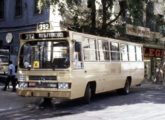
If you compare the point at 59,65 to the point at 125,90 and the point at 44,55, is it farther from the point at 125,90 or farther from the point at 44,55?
the point at 125,90

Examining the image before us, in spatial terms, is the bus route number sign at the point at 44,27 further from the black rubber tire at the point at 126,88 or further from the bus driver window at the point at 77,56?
the black rubber tire at the point at 126,88

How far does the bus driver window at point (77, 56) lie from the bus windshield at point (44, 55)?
0.40 metres

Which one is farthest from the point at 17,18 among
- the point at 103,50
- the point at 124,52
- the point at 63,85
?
the point at 63,85

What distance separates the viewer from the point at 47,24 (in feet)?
42.3

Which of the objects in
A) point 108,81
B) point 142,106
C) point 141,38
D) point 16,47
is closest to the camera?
point 142,106

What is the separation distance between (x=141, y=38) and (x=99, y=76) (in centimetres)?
1781

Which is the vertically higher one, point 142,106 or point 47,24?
point 47,24

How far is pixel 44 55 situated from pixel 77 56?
4.16 feet

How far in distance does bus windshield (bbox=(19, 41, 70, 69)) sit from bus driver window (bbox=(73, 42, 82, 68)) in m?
0.40

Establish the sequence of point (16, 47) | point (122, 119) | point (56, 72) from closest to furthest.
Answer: point (122, 119), point (56, 72), point (16, 47)

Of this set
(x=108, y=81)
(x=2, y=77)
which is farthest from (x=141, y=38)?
(x=108, y=81)

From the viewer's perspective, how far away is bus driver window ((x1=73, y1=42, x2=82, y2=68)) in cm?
1257

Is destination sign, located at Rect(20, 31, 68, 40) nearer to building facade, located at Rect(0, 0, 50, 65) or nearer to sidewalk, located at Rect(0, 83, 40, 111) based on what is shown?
sidewalk, located at Rect(0, 83, 40, 111)

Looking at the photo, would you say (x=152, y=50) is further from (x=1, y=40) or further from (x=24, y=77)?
(x=24, y=77)
